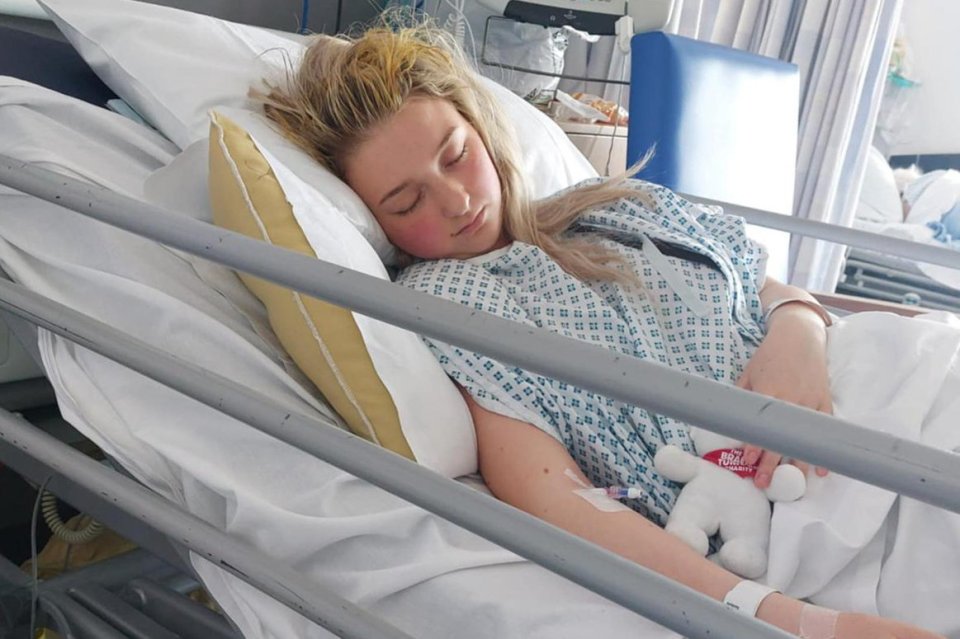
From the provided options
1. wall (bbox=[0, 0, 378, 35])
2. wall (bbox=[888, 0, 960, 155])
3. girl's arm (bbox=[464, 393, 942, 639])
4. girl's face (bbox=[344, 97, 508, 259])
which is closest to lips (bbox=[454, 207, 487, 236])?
girl's face (bbox=[344, 97, 508, 259])

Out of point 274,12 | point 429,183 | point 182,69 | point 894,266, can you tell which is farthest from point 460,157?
point 894,266

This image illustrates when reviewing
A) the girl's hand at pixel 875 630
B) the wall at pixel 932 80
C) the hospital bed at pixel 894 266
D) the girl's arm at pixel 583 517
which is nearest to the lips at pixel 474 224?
the girl's arm at pixel 583 517

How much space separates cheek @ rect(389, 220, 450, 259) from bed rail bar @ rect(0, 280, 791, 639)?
1.26 ft

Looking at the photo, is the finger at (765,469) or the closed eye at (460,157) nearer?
the finger at (765,469)

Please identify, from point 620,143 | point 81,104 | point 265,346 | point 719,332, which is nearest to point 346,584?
point 265,346

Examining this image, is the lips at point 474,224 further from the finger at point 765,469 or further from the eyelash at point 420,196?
the finger at point 765,469

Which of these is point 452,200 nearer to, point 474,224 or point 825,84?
point 474,224

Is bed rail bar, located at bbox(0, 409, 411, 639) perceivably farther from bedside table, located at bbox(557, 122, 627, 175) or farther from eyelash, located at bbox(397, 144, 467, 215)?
bedside table, located at bbox(557, 122, 627, 175)

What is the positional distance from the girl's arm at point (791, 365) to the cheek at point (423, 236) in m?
0.37

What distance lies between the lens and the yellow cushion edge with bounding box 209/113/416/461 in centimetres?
87

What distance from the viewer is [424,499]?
25.0 inches

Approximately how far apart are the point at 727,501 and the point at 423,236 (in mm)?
458

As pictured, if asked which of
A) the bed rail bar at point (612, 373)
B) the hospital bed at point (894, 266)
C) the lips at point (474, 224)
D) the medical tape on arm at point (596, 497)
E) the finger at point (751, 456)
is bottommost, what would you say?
the hospital bed at point (894, 266)

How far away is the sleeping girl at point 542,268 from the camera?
3.05ft
